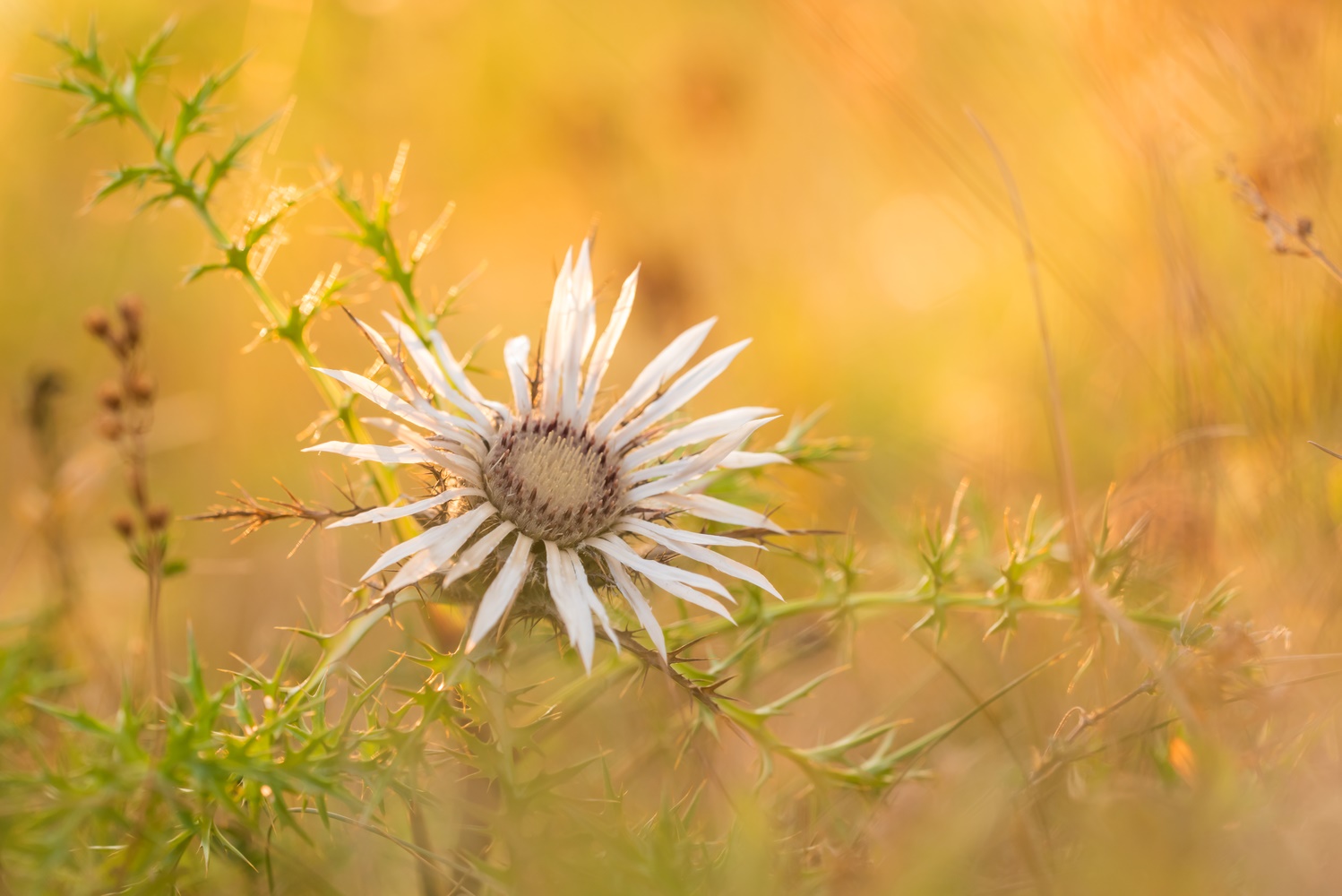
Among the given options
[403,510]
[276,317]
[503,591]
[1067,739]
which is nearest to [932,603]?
[1067,739]

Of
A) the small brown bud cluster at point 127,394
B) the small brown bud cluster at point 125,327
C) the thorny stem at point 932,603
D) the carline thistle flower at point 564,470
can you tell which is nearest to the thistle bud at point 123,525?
the small brown bud cluster at point 127,394

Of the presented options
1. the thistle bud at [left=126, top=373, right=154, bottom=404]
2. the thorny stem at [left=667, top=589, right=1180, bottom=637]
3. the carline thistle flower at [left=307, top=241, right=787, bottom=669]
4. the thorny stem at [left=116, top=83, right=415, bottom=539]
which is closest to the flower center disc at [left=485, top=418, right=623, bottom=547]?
the carline thistle flower at [left=307, top=241, right=787, bottom=669]

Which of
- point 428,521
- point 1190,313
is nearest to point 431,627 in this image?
point 428,521

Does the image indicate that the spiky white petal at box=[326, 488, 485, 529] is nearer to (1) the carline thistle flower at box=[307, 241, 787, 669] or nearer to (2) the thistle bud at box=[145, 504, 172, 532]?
(1) the carline thistle flower at box=[307, 241, 787, 669]

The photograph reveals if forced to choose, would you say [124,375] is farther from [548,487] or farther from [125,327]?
[548,487]

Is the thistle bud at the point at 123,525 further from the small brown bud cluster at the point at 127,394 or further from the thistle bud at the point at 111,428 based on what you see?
the thistle bud at the point at 111,428

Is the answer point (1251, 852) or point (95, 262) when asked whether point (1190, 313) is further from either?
point (95, 262)
